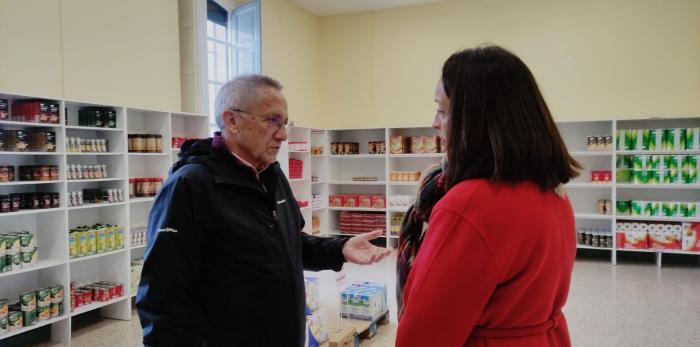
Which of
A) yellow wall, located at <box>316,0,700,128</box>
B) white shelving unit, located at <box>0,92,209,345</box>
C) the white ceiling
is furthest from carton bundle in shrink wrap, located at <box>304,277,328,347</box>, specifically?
the white ceiling

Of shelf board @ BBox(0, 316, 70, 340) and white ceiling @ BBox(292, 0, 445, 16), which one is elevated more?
white ceiling @ BBox(292, 0, 445, 16)

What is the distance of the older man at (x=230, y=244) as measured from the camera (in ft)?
4.85

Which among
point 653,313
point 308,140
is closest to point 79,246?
point 308,140

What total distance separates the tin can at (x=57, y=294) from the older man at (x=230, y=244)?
10.8ft

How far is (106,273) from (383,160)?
5053 mm

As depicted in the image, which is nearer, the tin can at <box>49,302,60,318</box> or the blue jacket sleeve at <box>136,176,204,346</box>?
the blue jacket sleeve at <box>136,176,204,346</box>

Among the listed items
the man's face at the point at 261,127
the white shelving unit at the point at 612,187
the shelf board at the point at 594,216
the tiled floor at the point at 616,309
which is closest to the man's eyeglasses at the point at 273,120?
the man's face at the point at 261,127

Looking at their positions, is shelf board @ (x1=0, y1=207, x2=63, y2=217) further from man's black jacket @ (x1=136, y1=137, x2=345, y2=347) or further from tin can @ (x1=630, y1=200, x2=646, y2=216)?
tin can @ (x1=630, y1=200, x2=646, y2=216)

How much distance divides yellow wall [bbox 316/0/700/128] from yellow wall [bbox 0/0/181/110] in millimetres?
3531

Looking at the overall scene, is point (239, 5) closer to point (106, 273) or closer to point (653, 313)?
point (106, 273)

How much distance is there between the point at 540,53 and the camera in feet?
25.8

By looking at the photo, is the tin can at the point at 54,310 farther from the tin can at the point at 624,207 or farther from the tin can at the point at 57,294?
the tin can at the point at 624,207

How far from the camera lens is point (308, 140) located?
809cm

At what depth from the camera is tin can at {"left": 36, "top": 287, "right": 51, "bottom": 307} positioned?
4137 millimetres
